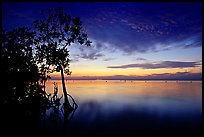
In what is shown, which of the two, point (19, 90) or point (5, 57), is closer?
point (5, 57)

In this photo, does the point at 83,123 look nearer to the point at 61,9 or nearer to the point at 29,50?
the point at 29,50

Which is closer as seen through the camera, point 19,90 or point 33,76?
point 19,90

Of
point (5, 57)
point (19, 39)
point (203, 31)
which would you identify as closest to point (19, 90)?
point (5, 57)

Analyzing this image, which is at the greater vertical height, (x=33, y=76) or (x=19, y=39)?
(x=19, y=39)

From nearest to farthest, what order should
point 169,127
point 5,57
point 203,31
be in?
1. point 203,31
2. point 5,57
3. point 169,127

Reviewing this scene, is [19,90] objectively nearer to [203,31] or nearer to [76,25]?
[76,25]

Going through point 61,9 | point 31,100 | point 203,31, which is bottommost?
point 31,100

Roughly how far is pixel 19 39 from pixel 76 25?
164 inches

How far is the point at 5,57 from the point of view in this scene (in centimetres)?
909

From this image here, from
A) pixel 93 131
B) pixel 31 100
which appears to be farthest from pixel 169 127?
pixel 31 100

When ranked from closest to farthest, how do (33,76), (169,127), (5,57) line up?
(5,57) → (33,76) → (169,127)

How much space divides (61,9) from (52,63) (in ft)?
11.4

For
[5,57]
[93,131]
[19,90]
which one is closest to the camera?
[5,57]

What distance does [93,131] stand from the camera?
11.4 m
